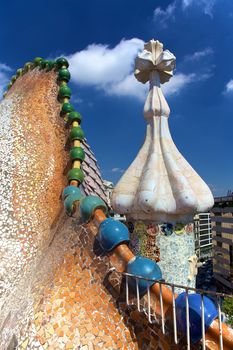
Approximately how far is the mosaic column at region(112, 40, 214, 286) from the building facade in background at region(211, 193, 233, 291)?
57.2 ft

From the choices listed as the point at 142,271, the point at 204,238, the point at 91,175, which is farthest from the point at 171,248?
the point at 204,238

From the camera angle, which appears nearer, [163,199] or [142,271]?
[142,271]

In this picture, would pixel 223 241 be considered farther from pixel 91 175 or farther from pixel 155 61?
pixel 155 61

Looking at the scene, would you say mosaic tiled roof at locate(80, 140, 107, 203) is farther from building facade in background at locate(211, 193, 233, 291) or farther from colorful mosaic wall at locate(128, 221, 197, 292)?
building facade in background at locate(211, 193, 233, 291)

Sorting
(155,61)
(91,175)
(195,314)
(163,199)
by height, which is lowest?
(195,314)

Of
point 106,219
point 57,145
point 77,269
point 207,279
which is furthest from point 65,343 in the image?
point 207,279

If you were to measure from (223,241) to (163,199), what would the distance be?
19367mm

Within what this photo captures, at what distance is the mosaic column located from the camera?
4750 millimetres

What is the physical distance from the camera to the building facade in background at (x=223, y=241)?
22.2 m

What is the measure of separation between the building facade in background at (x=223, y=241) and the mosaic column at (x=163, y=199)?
17.4 meters

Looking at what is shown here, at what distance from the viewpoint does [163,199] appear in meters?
4.75

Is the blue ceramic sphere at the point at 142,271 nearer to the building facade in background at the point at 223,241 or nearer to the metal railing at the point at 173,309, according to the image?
the metal railing at the point at 173,309

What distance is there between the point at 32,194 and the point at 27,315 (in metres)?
1.97

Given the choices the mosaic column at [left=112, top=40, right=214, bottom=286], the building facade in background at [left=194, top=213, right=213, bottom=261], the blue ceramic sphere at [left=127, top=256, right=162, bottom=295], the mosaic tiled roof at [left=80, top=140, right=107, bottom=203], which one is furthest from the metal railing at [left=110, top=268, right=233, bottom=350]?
the building facade in background at [left=194, top=213, right=213, bottom=261]
